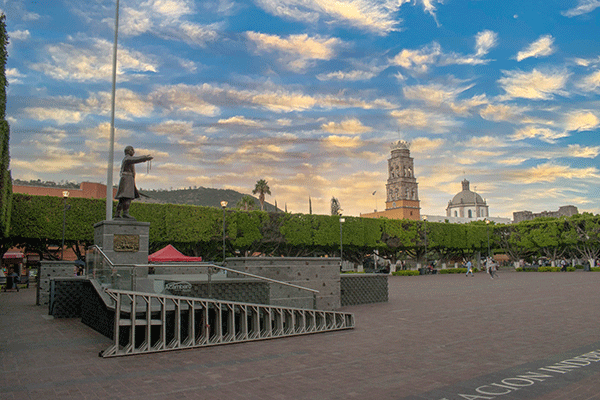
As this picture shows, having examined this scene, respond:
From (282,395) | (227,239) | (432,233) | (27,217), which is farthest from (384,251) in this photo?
(282,395)

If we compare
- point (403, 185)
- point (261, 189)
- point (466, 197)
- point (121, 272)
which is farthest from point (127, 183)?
point (466, 197)

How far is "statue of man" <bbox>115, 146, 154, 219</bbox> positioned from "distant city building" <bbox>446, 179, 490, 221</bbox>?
15215cm

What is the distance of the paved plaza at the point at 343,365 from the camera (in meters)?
5.94


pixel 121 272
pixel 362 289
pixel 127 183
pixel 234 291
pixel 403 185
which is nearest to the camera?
pixel 121 272

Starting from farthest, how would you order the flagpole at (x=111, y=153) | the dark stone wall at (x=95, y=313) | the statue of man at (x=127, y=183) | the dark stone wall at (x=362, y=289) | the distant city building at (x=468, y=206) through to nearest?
the distant city building at (x=468, y=206) < the flagpole at (x=111, y=153) < the dark stone wall at (x=362, y=289) < the statue of man at (x=127, y=183) < the dark stone wall at (x=95, y=313)

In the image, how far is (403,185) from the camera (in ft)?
360

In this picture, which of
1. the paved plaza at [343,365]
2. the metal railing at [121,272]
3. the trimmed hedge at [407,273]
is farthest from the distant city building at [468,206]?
the metal railing at [121,272]

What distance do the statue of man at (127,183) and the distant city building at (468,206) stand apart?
152 metres

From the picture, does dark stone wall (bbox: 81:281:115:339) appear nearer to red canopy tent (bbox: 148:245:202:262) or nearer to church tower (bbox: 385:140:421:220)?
red canopy tent (bbox: 148:245:202:262)

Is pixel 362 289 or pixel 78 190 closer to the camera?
pixel 362 289

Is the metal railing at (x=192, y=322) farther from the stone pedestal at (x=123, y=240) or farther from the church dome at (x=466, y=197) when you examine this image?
the church dome at (x=466, y=197)

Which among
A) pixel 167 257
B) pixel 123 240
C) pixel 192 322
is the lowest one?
pixel 192 322

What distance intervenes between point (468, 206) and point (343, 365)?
161 metres

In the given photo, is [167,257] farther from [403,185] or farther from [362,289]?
[403,185]
